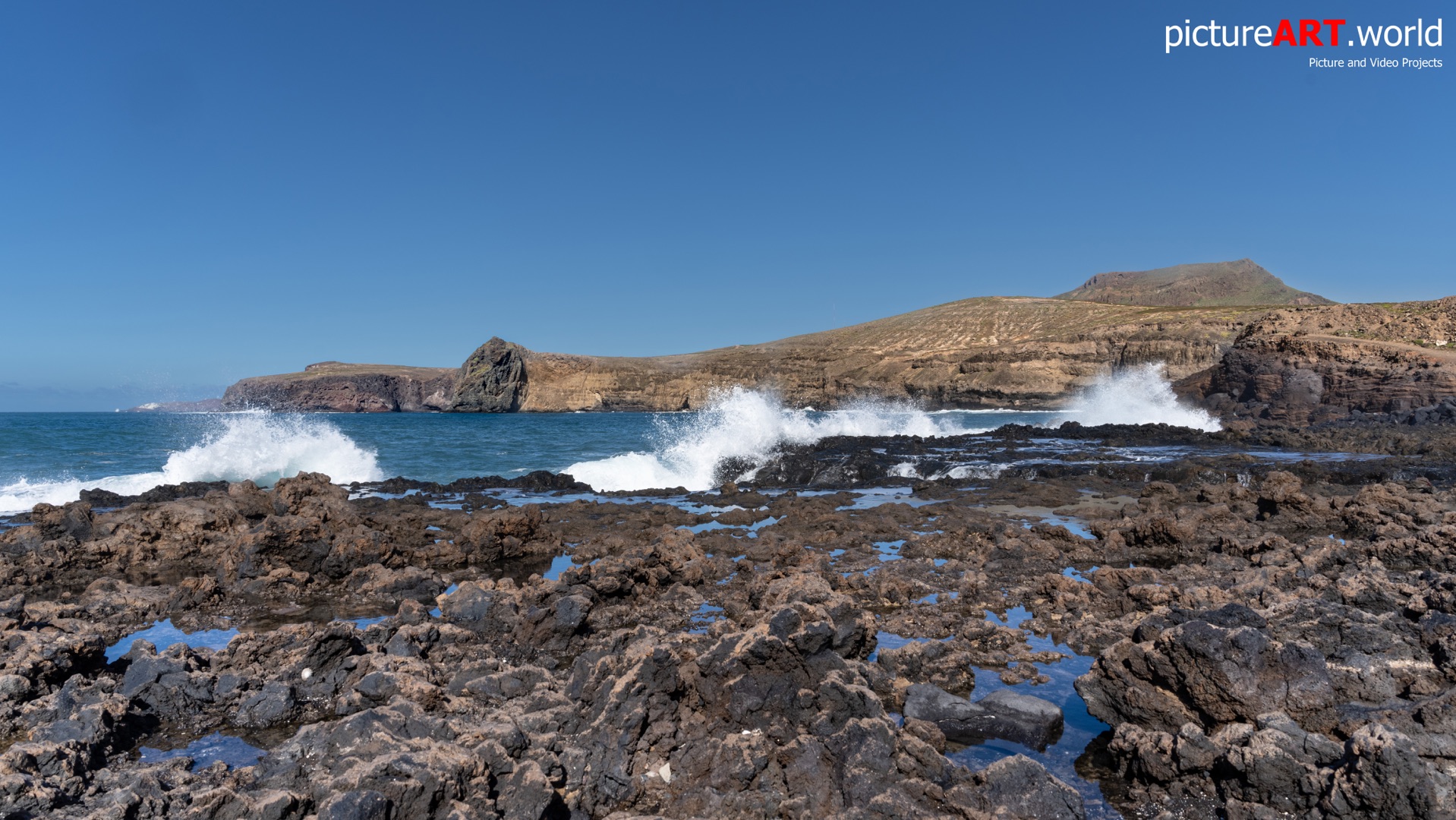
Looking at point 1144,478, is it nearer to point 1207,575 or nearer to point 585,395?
point 1207,575

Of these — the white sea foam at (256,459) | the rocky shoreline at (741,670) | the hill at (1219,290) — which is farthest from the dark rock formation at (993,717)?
the hill at (1219,290)

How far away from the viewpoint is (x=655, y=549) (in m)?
10.7

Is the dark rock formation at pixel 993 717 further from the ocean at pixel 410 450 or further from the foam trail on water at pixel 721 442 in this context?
the ocean at pixel 410 450

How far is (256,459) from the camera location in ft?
90.3

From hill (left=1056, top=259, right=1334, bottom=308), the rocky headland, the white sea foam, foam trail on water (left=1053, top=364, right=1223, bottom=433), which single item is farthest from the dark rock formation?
hill (left=1056, top=259, right=1334, bottom=308)

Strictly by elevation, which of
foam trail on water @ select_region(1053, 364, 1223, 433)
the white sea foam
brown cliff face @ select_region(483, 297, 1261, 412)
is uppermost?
brown cliff face @ select_region(483, 297, 1261, 412)

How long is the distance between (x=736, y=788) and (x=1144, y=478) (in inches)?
738

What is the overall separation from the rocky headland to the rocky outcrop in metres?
0.17

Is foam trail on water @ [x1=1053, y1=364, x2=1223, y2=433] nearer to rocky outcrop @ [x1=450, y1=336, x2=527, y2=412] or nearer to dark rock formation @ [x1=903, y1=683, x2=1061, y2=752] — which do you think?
dark rock formation @ [x1=903, y1=683, x2=1061, y2=752]

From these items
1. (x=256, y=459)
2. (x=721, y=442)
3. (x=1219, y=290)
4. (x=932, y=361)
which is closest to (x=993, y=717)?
(x=721, y=442)

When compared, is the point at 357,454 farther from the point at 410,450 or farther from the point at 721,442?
the point at 721,442

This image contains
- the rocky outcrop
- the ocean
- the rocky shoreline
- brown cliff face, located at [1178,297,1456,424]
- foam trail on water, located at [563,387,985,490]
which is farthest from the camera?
the rocky outcrop

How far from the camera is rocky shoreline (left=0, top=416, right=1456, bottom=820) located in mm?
4203

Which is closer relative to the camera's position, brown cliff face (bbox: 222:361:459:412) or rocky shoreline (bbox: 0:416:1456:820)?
rocky shoreline (bbox: 0:416:1456:820)
